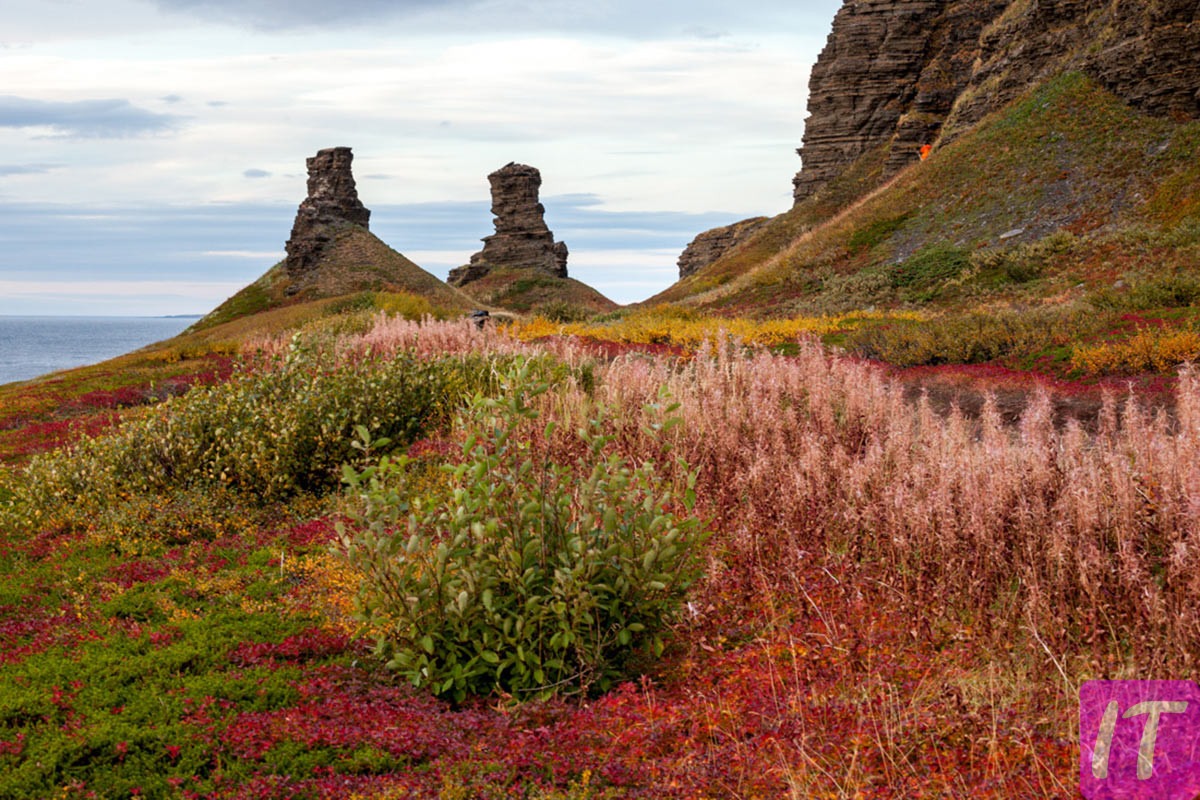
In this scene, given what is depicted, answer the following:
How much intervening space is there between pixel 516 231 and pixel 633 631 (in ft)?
275

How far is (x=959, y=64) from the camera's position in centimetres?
5938

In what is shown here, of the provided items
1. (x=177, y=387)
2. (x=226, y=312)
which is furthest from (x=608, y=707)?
(x=226, y=312)

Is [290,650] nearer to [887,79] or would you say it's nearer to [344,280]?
[344,280]

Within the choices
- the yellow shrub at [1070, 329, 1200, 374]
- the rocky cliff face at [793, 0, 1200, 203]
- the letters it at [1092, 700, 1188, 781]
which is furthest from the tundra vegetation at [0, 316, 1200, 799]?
the rocky cliff face at [793, 0, 1200, 203]

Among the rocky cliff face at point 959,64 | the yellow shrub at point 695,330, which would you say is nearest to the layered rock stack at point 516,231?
the rocky cliff face at point 959,64

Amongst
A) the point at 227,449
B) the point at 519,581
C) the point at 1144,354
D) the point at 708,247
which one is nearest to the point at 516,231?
the point at 708,247

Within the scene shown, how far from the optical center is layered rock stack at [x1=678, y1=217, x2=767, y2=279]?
93.2 m

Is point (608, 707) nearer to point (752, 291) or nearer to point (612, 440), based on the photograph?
point (612, 440)

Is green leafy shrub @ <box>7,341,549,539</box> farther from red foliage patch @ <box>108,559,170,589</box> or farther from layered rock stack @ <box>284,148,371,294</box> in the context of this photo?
layered rock stack @ <box>284,148,371,294</box>

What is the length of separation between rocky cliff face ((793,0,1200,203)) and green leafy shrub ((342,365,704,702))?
149 feet

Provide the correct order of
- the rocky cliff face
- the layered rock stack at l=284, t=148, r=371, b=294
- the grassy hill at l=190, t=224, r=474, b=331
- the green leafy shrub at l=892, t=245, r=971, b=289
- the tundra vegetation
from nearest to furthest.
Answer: the tundra vegetation → the green leafy shrub at l=892, t=245, r=971, b=289 → the rocky cliff face → the grassy hill at l=190, t=224, r=474, b=331 → the layered rock stack at l=284, t=148, r=371, b=294

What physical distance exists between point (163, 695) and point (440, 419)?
7.53 meters

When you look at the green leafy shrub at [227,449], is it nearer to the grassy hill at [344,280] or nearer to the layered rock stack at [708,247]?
the grassy hill at [344,280]

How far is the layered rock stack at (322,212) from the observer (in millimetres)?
66312
